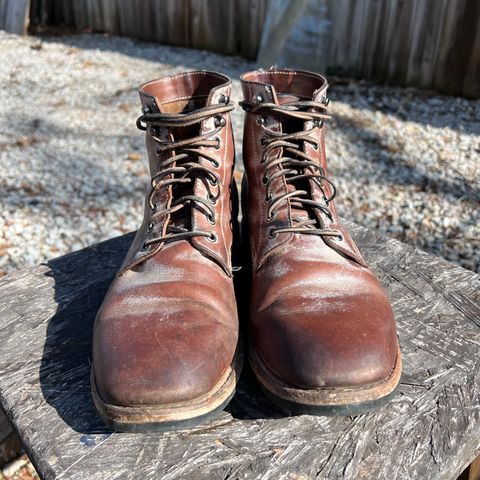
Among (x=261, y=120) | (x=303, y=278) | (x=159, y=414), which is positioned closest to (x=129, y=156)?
(x=261, y=120)

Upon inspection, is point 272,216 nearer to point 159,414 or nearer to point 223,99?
point 223,99

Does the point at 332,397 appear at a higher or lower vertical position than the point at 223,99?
lower

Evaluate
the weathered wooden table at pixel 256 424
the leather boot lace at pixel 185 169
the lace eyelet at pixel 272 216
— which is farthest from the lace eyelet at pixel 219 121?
the weathered wooden table at pixel 256 424

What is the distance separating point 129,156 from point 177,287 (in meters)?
2.26

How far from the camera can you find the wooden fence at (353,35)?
3.70 meters

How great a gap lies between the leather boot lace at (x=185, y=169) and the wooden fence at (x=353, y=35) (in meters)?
3.06

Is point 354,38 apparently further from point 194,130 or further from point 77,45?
point 194,130

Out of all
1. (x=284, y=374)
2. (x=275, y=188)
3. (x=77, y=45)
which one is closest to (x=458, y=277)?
(x=275, y=188)

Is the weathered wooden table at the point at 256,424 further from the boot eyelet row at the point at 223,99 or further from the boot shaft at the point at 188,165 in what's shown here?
the boot eyelet row at the point at 223,99

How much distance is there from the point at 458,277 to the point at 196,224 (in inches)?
28.6

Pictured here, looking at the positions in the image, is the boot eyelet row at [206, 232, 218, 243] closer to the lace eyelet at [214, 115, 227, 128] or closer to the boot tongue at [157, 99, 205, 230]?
the boot tongue at [157, 99, 205, 230]

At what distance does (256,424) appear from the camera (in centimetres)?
99

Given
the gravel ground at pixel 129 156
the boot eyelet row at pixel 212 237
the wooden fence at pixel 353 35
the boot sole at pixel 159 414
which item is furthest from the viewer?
the wooden fence at pixel 353 35

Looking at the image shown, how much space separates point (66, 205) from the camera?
2.71m
